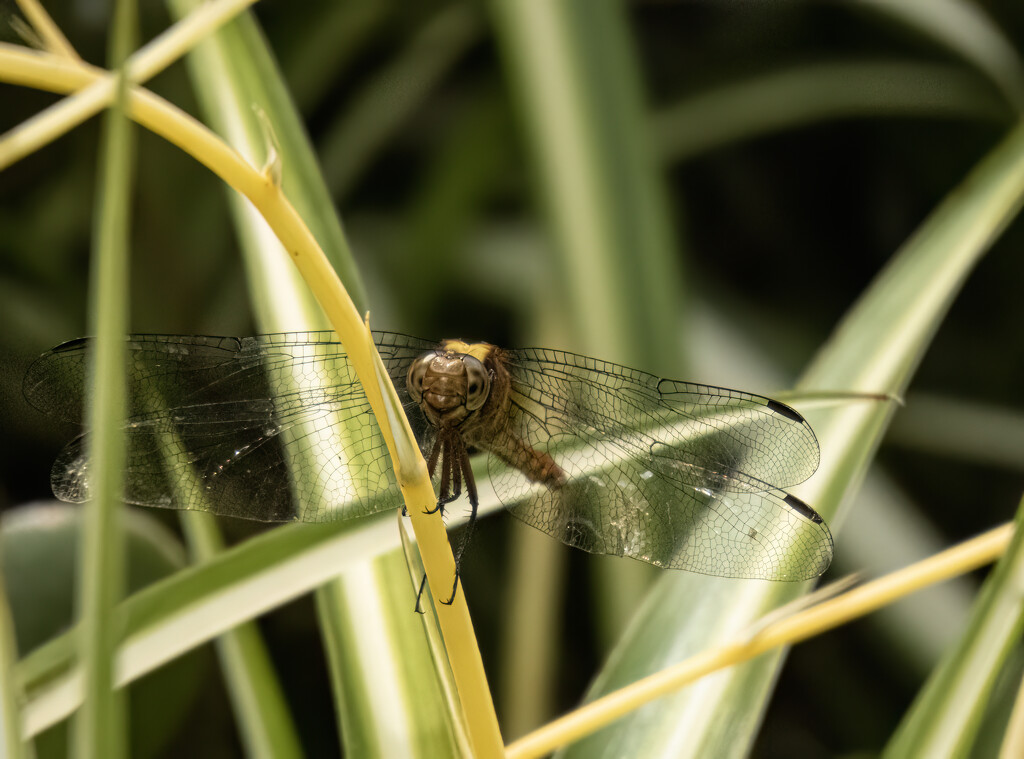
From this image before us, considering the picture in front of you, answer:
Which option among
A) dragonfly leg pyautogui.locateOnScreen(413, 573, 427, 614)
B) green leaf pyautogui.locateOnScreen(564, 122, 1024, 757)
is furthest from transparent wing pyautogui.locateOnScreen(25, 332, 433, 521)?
green leaf pyautogui.locateOnScreen(564, 122, 1024, 757)

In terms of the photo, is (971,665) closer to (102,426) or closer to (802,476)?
(802,476)

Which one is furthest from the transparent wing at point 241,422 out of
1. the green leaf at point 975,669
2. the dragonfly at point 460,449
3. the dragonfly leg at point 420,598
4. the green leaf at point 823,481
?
the green leaf at point 975,669

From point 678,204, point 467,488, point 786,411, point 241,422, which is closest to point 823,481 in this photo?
point 786,411

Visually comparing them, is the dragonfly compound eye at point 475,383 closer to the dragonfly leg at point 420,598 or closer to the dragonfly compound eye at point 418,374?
the dragonfly compound eye at point 418,374

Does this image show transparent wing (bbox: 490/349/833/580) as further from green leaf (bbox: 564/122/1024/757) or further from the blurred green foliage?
the blurred green foliage

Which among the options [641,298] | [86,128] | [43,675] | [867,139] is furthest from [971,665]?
[86,128]

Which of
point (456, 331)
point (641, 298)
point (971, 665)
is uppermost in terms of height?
point (456, 331)

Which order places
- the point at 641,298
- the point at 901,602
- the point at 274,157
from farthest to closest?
1. the point at 901,602
2. the point at 641,298
3. the point at 274,157
